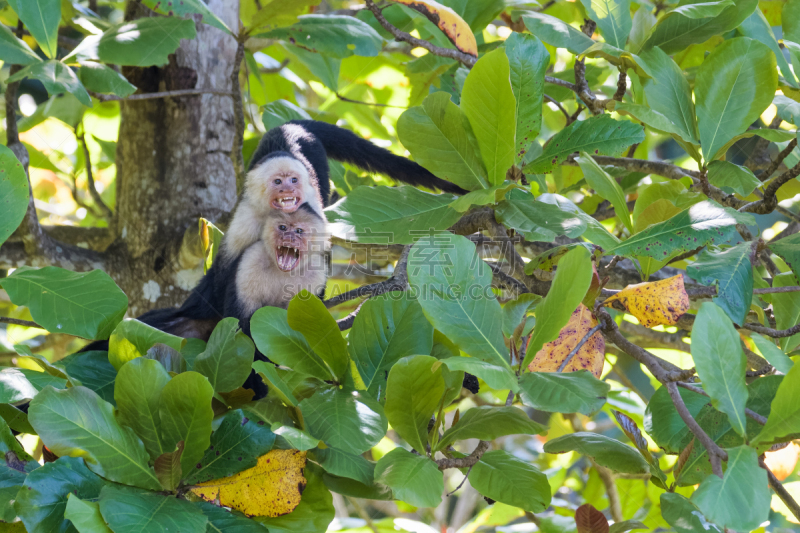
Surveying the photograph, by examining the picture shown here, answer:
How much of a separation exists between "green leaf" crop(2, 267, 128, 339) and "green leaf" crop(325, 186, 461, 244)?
0.29 metres

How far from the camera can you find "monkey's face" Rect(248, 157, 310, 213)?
1.12m

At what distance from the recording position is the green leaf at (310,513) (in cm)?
60

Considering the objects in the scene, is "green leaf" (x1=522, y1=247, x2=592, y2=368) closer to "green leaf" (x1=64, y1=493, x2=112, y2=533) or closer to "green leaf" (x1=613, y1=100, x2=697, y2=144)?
"green leaf" (x1=613, y1=100, x2=697, y2=144)

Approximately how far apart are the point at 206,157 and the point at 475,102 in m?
0.91

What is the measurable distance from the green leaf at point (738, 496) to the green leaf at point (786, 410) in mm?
37

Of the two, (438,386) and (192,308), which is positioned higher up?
(438,386)

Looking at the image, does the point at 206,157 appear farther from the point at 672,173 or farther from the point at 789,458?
the point at 789,458

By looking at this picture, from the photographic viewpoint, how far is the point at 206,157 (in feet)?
4.67

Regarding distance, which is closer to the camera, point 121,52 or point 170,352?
point 170,352

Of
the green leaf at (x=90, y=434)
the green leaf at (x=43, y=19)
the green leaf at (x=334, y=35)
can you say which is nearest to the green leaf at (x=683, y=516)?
the green leaf at (x=90, y=434)

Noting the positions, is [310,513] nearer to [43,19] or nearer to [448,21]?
[448,21]

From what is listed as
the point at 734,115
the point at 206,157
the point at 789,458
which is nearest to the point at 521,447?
the point at 789,458

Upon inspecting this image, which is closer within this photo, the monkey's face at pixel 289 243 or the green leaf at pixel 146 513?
the green leaf at pixel 146 513

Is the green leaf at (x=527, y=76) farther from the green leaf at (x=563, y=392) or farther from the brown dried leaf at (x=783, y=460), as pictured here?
the brown dried leaf at (x=783, y=460)
